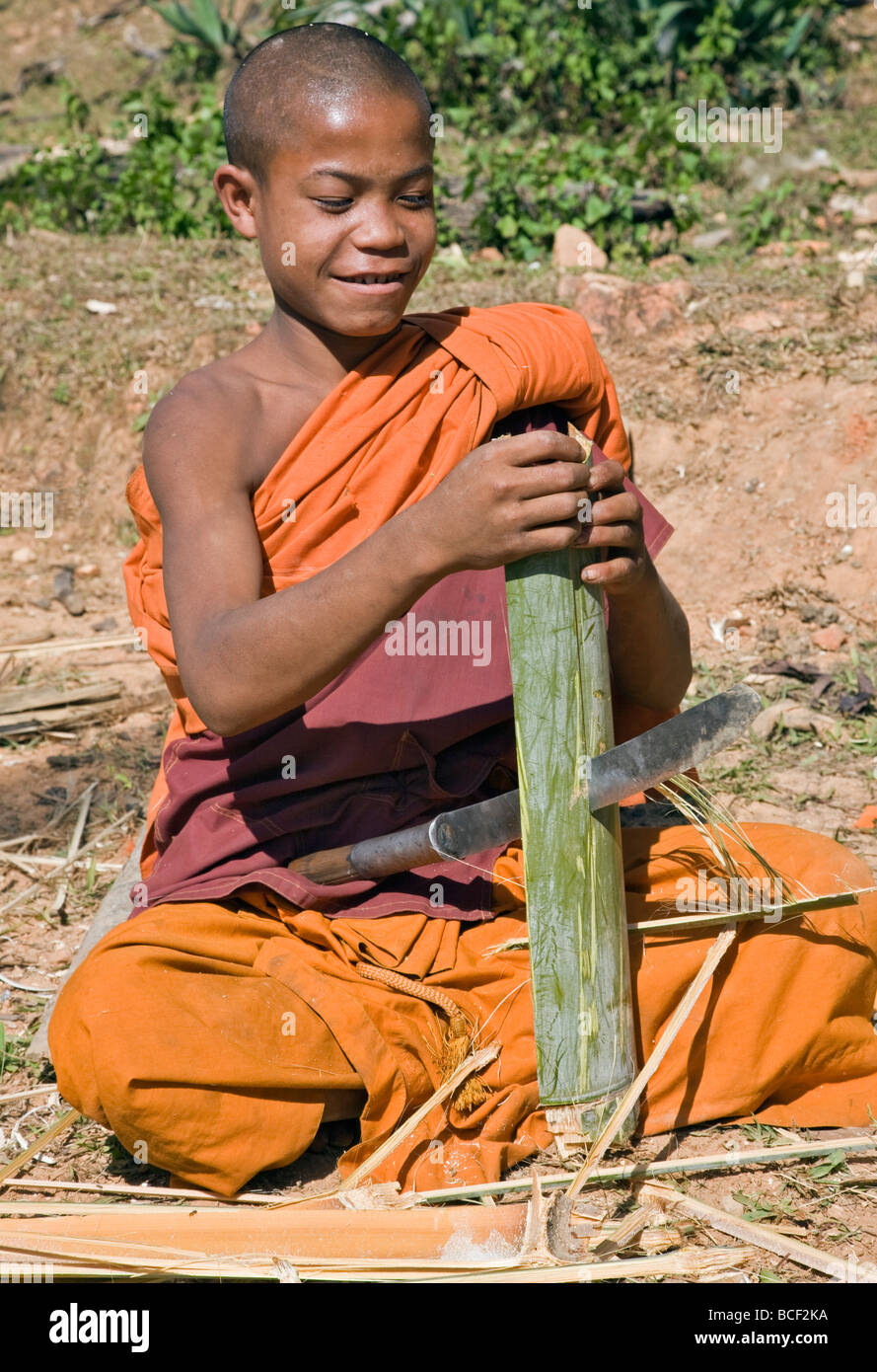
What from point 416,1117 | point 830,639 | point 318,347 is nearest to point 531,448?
point 318,347

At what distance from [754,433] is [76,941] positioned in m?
3.02

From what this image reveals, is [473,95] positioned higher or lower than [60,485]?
higher

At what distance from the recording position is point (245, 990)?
220 cm

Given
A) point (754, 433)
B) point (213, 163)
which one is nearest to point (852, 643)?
point (754, 433)

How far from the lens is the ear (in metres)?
2.34

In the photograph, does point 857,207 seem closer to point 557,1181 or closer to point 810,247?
point 810,247

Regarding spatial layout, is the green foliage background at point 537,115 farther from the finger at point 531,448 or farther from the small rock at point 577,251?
the finger at point 531,448

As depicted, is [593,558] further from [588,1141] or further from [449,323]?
[588,1141]

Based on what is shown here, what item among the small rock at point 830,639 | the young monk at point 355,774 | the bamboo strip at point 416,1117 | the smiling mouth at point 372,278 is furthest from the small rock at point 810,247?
the bamboo strip at point 416,1117

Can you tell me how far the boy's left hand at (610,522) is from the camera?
1902mm

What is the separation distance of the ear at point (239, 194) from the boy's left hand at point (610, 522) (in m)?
0.86

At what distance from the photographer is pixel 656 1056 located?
2.15m

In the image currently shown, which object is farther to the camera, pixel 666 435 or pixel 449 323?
pixel 666 435

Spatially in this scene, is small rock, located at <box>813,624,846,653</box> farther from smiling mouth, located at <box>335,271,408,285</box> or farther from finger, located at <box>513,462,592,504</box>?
finger, located at <box>513,462,592,504</box>
